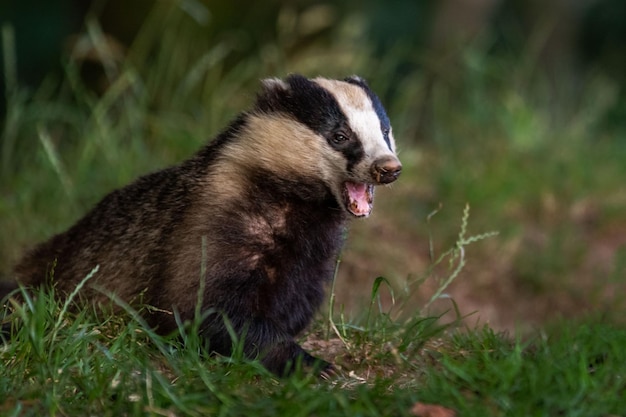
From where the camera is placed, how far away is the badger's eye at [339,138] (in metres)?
4.12

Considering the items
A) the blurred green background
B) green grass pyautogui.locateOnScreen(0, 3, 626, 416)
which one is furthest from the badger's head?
the blurred green background

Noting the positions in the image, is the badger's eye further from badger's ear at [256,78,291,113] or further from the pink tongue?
badger's ear at [256,78,291,113]

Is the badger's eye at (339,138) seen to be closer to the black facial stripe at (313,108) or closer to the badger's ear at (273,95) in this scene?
the black facial stripe at (313,108)

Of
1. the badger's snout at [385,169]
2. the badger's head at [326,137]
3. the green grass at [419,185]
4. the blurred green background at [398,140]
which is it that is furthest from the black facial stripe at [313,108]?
the blurred green background at [398,140]

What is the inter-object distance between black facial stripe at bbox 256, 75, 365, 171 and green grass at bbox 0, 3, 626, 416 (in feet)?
1.96

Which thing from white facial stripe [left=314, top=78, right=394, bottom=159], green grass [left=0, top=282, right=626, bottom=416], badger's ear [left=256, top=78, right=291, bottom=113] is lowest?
green grass [left=0, top=282, right=626, bottom=416]

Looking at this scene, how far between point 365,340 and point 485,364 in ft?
2.28

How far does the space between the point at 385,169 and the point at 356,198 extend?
232 millimetres

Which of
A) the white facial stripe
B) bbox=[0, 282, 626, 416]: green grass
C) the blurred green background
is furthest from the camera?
the blurred green background

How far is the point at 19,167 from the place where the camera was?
6.77 m

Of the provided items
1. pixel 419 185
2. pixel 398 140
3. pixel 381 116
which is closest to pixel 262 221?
pixel 381 116

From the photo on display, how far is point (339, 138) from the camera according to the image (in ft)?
13.5

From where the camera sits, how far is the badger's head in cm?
407

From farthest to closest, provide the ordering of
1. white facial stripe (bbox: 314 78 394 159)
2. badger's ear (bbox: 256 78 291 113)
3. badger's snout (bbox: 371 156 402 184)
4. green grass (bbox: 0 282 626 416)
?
badger's ear (bbox: 256 78 291 113) → white facial stripe (bbox: 314 78 394 159) → badger's snout (bbox: 371 156 402 184) → green grass (bbox: 0 282 626 416)
